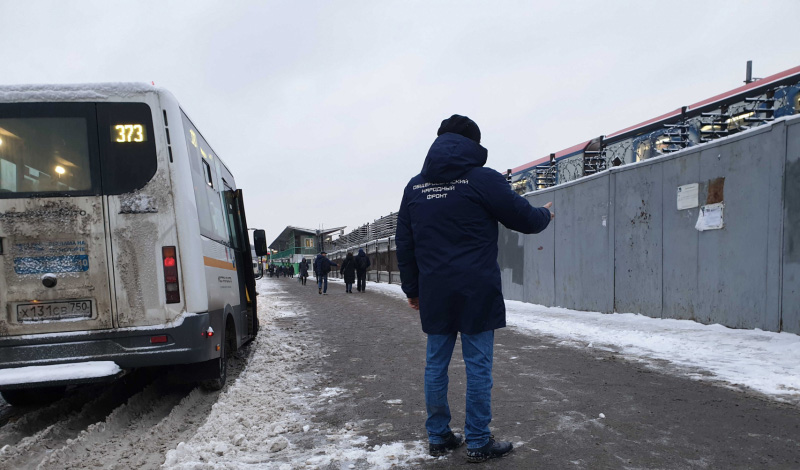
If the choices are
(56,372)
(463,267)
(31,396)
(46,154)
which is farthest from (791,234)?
(31,396)

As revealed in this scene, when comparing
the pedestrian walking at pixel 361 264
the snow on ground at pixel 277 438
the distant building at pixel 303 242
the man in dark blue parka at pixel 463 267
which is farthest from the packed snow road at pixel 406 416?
the distant building at pixel 303 242

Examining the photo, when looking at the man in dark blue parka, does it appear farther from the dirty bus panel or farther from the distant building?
the distant building

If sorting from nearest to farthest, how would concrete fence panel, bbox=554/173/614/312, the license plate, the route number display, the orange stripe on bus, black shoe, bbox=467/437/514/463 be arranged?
1. black shoe, bbox=467/437/514/463
2. the license plate
3. the route number display
4. the orange stripe on bus
5. concrete fence panel, bbox=554/173/614/312

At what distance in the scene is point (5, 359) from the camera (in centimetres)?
354

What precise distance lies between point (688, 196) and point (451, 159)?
6642 mm

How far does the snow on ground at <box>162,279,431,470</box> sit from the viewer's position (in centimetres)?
281

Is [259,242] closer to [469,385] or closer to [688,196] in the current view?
[469,385]

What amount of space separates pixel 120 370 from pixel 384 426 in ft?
6.53

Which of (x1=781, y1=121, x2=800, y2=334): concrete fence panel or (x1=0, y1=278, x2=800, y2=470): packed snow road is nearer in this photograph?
(x1=0, y1=278, x2=800, y2=470): packed snow road

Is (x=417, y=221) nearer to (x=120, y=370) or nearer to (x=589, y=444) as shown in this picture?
(x=589, y=444)

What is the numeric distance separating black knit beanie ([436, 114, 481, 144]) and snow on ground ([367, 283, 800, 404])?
321 cm

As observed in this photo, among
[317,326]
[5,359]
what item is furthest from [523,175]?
[5,359]

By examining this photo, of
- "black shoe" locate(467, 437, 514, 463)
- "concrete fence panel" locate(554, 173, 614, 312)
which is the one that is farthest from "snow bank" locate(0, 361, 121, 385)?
"concrete fence panel" locate(554, 173, 614, 312)

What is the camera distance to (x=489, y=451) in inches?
109
